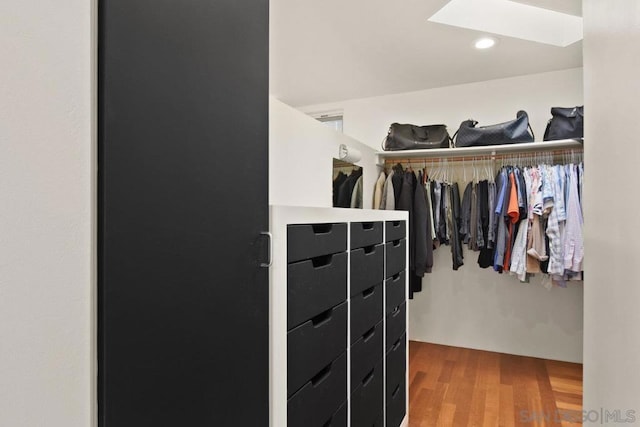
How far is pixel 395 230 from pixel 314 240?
96cm

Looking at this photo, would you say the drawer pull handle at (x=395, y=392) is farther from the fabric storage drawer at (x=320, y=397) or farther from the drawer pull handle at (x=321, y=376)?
the drawer pull handle at (x=321, y=376)

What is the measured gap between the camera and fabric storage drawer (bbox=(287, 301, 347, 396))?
3.67ft

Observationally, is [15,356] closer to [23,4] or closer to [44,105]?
[44,105]

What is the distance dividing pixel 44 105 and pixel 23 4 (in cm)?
13

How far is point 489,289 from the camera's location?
340 cm

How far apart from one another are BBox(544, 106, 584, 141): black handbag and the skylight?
0.47m

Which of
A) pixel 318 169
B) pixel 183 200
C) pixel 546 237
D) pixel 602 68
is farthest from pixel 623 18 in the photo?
pixel 546 237

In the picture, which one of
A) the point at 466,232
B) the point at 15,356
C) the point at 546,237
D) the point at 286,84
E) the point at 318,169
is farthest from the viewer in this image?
the point at 286,84

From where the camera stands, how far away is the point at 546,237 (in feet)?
9.29

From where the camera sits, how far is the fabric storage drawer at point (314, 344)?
1.12 metres

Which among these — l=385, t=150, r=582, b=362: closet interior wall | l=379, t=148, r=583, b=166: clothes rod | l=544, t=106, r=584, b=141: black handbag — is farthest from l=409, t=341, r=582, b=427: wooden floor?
l=544, t=106, r=584, b=141: black handbag

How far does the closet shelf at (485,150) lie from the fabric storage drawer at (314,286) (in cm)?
211

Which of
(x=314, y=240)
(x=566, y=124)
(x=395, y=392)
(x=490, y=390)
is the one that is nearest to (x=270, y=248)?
(x=314, y=240)

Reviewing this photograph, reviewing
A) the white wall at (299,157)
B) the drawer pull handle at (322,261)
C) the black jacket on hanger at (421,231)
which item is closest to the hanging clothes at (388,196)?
the black jacket on hanger at (421,231)
